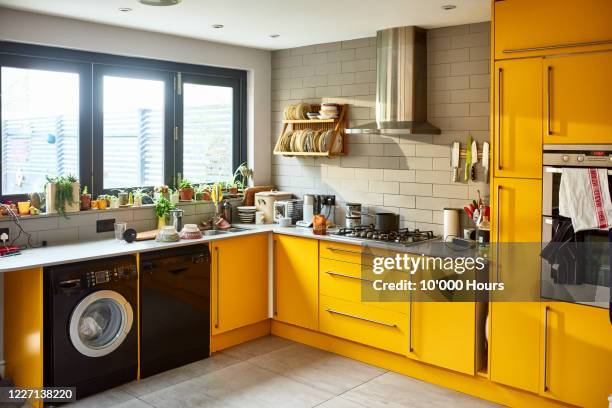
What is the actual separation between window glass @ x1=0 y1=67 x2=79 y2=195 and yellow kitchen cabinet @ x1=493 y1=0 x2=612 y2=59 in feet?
10.2

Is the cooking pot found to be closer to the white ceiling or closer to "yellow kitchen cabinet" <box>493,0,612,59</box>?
the white ceiling

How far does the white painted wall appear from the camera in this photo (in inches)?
169

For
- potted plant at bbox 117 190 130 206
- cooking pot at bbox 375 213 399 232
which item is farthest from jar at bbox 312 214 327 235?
potted plant at bbox 117 190 130 206

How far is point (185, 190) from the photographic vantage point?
532 centimetres

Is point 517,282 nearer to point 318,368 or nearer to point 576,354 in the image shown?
point 576,354

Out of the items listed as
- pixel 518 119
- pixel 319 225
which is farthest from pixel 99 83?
pixel 518 119

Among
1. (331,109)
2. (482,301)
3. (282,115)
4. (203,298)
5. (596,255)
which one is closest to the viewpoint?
(596,255)

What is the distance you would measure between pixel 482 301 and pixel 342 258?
1.13 metres

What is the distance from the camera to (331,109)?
208 inches

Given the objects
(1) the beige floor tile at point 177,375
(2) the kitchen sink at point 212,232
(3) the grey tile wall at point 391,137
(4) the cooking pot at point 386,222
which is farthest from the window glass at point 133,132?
(4) the cooking pot at point 386,222

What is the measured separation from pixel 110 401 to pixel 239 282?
1.43 m

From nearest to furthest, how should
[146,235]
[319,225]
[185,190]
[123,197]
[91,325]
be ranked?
[91,325]
[146,235]
[123,197]
[319,225]
[185,190]

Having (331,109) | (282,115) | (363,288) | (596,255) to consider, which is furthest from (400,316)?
(282,115)

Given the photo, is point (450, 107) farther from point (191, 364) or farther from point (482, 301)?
point (191, 364)
